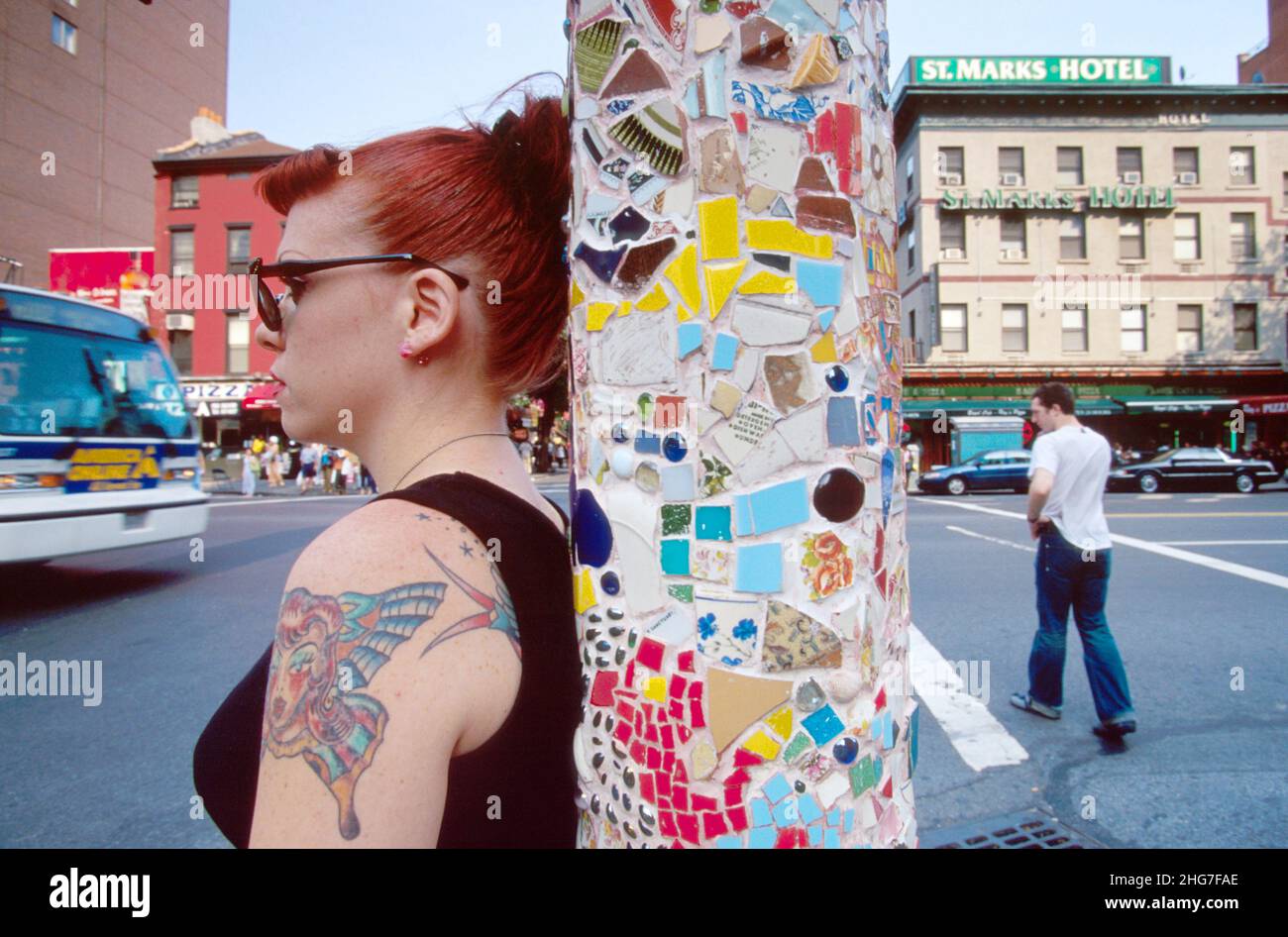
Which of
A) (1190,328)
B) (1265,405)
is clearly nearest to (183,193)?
(1190,328)

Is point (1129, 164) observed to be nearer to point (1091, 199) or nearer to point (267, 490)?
point (1091, 199)

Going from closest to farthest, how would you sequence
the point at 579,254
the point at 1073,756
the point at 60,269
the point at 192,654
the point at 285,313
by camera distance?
the point at 579,254, the point at 285,313, the point at 1073,756, the point at 192,654, the point at 60,269

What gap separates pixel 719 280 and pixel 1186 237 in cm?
3654

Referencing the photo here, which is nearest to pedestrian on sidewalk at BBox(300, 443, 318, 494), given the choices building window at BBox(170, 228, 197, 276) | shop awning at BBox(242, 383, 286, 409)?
building window at BBox(170, 228, 197, 276)

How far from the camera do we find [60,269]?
27250mm

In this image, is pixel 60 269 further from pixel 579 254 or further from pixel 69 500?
pixel 579 254

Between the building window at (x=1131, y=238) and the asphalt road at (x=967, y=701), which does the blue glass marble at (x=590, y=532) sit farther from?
the building window at (x=1131, y=238)

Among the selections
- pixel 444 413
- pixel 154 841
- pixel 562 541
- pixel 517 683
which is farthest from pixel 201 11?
pixel 154 841

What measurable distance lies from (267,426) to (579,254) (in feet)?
103

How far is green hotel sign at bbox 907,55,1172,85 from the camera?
94.9ft

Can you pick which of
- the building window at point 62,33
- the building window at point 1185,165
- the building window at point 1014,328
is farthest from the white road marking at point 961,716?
the building window at point 1185,165

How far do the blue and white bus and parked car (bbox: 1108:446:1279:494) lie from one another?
23614 mm

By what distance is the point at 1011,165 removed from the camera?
29.2 meters

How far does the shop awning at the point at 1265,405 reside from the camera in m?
27.1
